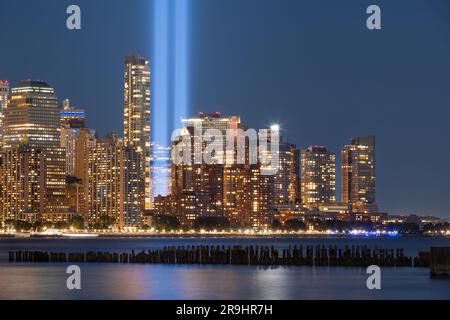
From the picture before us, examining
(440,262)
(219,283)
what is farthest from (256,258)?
(440,262)

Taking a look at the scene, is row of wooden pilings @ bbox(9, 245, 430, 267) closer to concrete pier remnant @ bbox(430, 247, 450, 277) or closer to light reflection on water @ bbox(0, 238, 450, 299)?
light reflection on water @ bbox(0, 238, 450, 299)

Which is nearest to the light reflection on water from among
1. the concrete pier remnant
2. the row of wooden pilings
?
the concrete pier remnant

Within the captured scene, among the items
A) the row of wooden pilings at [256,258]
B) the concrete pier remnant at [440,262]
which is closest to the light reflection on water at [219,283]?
the concrete pier remnant at [440,262]

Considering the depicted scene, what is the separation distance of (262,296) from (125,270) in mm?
30484

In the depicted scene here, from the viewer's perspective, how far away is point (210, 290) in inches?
3649

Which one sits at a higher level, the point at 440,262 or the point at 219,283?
the point at 440,262

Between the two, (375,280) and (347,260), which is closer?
(375,280)

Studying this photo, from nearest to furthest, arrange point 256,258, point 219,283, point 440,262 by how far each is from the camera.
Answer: point 440,262, point 219,283, point 256,258

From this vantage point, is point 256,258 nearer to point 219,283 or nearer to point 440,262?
point 219,283

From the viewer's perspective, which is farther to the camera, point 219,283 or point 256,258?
point 256,258

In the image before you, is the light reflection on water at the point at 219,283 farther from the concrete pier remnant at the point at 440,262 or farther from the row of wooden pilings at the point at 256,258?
the row of wooden pilings at the point at 256,258
